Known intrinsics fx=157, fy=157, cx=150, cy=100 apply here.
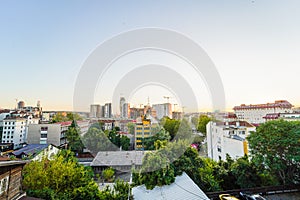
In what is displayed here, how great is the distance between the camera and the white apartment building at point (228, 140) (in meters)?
10.3

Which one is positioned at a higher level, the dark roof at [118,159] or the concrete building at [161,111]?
the concrete building at [161,111]

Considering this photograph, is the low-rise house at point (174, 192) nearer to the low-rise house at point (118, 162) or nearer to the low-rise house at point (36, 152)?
the low-rise house at point (118, 162)

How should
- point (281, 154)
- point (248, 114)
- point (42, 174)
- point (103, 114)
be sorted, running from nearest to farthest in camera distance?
point (42, 174) → point (281, 154) → point (103, 114) → point (248, 114)

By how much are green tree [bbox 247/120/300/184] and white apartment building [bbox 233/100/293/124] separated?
104 ft

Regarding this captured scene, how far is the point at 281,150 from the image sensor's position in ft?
22.4

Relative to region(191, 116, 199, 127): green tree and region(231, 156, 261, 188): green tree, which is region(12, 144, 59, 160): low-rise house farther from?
region(191, 116, 199, 127): green tree

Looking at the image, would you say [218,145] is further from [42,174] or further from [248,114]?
[248,114]

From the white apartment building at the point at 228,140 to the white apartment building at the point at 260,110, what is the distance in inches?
1034

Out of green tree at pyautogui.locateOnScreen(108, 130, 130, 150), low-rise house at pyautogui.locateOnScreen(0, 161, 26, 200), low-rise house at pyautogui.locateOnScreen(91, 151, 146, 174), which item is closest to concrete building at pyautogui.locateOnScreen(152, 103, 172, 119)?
green tree at pyautogui.locateOnScreen(108, 130, 130, 150)

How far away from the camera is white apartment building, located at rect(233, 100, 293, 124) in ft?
112

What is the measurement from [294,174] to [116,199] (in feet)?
24.9

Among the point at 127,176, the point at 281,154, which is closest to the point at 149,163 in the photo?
the point at 281,154

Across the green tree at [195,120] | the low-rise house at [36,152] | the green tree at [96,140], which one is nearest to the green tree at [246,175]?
the low-rise house at [36,152]

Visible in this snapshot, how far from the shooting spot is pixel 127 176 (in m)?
12.2
